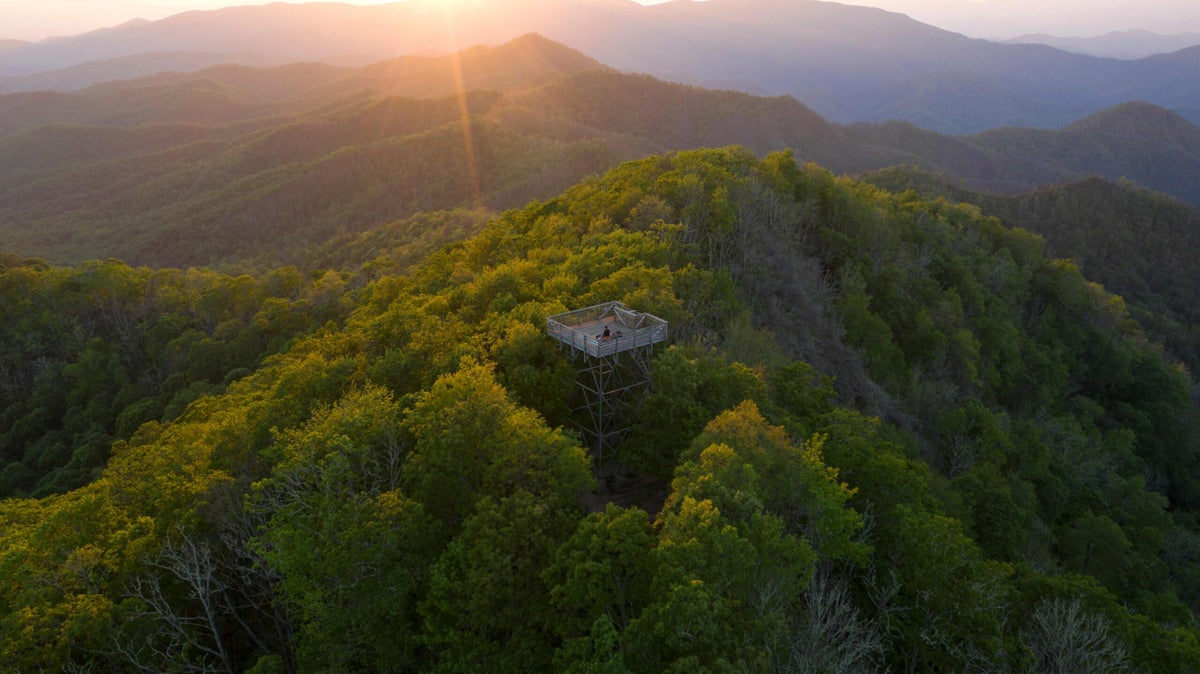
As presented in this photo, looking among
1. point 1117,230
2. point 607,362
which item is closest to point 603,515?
point 607,362

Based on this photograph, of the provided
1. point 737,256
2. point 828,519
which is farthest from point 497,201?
point 828,519

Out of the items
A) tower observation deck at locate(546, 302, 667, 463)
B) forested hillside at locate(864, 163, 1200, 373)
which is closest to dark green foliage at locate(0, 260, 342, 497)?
tower observation deck at locate(546, 302, 667, 463)

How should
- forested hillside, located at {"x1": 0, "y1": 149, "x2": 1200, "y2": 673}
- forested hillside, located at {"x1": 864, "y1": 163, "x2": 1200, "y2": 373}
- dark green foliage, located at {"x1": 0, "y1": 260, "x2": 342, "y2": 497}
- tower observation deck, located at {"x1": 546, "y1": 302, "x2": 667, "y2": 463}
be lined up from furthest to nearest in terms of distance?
forested hillside, located at {"x1": 864, "y1": 163, "x2": 1200, "y2": 373} < dark green foliage, located at {"x1": 0, "y1": 260, "x2": 342, "y2": 497} < tower observation deck, located at {"x1": 546, "y1": 302, "x2": 667, "y2": 463} < forested hillside, located at {"x1": 0, "y1": 149, "x2": 1200, "y2": 673}

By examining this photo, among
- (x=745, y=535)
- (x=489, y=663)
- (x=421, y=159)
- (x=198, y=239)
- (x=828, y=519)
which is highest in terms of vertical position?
(x=745, y=535)

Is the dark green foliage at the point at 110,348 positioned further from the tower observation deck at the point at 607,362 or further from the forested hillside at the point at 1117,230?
the forested hillside at the point at 1117,230

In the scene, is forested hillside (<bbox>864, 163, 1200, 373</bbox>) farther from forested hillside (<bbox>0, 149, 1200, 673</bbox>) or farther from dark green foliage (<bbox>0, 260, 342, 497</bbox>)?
dark green foliage (<bbox>0, 260, 342, 497</bbox>)

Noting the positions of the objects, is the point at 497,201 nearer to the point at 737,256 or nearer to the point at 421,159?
the point at 421,159

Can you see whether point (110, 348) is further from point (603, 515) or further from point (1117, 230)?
point (1117, 230)
